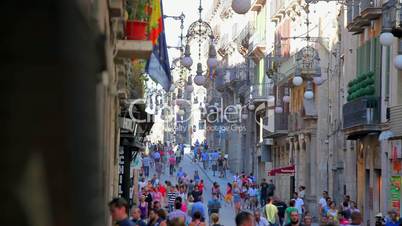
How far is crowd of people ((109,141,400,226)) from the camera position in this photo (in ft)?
41.1

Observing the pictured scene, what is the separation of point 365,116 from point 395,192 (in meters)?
3.61

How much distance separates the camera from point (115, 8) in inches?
546

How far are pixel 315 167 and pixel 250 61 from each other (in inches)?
993

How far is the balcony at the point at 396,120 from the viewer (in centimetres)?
2802

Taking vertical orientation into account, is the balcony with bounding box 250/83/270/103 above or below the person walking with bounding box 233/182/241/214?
above

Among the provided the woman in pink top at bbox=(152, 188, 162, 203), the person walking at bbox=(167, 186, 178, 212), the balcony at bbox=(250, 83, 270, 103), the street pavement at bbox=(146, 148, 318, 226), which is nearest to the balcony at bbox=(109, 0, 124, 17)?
the person walking at bbox=(167, 186, 178, 212)

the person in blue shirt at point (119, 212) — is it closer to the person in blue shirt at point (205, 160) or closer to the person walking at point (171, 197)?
the person walking at point (171, 197)

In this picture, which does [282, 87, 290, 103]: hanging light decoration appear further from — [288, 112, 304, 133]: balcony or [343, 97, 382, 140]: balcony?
[343, 97, 382, 140]: balcony

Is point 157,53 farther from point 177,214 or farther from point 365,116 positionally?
point 365,116

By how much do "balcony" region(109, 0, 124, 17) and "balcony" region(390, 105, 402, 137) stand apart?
14956mm

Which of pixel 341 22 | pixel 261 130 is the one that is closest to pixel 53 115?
pixel 341 22

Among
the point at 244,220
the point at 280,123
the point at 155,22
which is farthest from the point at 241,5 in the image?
the point at 280,123

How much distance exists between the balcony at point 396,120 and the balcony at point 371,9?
16.9ft

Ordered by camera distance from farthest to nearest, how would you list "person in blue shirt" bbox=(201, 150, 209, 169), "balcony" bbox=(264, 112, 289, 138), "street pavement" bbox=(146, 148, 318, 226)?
"person in blue shirt" bbox=(201, 150, 209, 169), "balcony" bbox=(264, 112, 289, 138), "street pavement" bbox=(146, 148, 318, 226)
